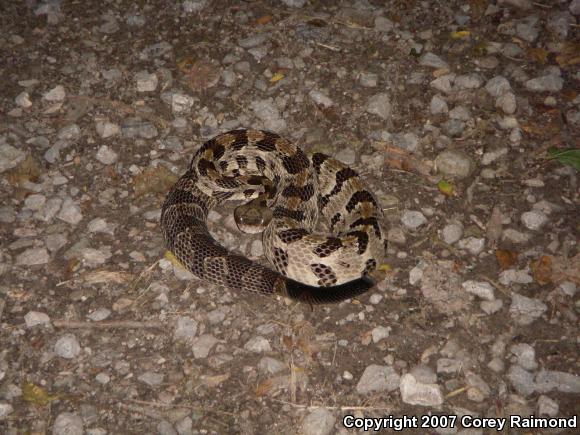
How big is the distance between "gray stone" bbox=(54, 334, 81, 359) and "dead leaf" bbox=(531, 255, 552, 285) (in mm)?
3968

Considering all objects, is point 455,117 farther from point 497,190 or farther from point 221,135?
point 221,135

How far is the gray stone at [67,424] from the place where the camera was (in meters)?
4.30

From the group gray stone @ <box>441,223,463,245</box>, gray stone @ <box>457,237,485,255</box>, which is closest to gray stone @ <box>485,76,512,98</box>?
gray stone @ <box>441,223,463,245</box>

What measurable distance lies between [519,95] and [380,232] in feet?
8.56

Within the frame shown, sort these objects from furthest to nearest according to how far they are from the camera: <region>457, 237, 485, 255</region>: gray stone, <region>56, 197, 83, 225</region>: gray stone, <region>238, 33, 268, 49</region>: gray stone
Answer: <region>238, 33, 268, 49</region>: gray stone
<region>56, 197, 83, 225</region>: gray stone
<region>457, 237, 485, 255</region>: gray stone

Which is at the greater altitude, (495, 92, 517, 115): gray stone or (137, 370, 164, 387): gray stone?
(495, 92, 517, 115): gray stone

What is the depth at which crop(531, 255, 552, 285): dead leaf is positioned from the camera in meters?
5.07

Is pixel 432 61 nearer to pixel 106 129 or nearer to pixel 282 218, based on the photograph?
pixel 282 218

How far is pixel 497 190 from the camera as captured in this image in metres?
5.75

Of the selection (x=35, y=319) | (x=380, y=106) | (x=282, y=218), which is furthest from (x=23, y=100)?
(x=380, y=106)

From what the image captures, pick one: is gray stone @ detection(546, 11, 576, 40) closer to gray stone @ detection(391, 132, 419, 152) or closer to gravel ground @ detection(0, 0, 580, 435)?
gravel ground @ detection(0, 0, 580, 435)

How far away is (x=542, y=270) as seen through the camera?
16.8ft

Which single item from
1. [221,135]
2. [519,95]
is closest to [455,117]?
[519,95]

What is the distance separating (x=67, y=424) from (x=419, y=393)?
2.66 metres
